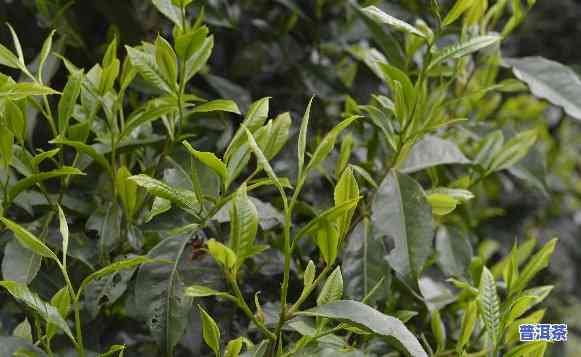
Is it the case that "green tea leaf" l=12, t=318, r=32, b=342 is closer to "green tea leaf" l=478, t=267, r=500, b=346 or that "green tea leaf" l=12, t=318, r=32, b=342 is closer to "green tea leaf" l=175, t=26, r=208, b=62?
"green tea leaf" l=175, t=26, r=208, b=62

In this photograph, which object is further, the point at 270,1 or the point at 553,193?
the point at 553,193

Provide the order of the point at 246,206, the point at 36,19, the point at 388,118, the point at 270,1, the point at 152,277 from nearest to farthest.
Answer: the point at 246,206, the point at 152,277, the point at 388,118, the point at 36,19, the point at 270,1

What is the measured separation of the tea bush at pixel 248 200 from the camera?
2.73 ft

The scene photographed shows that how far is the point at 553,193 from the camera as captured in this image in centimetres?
220

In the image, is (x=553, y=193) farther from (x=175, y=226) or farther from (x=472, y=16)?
(x=175, y=226)

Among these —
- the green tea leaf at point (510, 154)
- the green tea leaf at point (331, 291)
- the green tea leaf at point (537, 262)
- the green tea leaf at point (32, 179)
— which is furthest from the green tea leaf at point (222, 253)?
the green tea leaf at point (510, 154)

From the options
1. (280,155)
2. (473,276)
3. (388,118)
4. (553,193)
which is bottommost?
(553,193)

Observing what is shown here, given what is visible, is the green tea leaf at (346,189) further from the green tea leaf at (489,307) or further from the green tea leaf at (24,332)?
the green tea leaf at (24,332)

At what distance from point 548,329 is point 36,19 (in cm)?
89

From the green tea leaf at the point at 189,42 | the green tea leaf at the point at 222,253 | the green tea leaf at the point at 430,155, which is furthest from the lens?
the green tea leaf at the point at 430,155

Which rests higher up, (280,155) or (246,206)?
(246,206)

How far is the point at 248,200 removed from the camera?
79cm

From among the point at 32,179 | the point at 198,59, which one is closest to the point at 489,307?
the point at 198,59

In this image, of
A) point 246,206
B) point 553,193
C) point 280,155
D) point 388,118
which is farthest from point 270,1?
point 553,193
